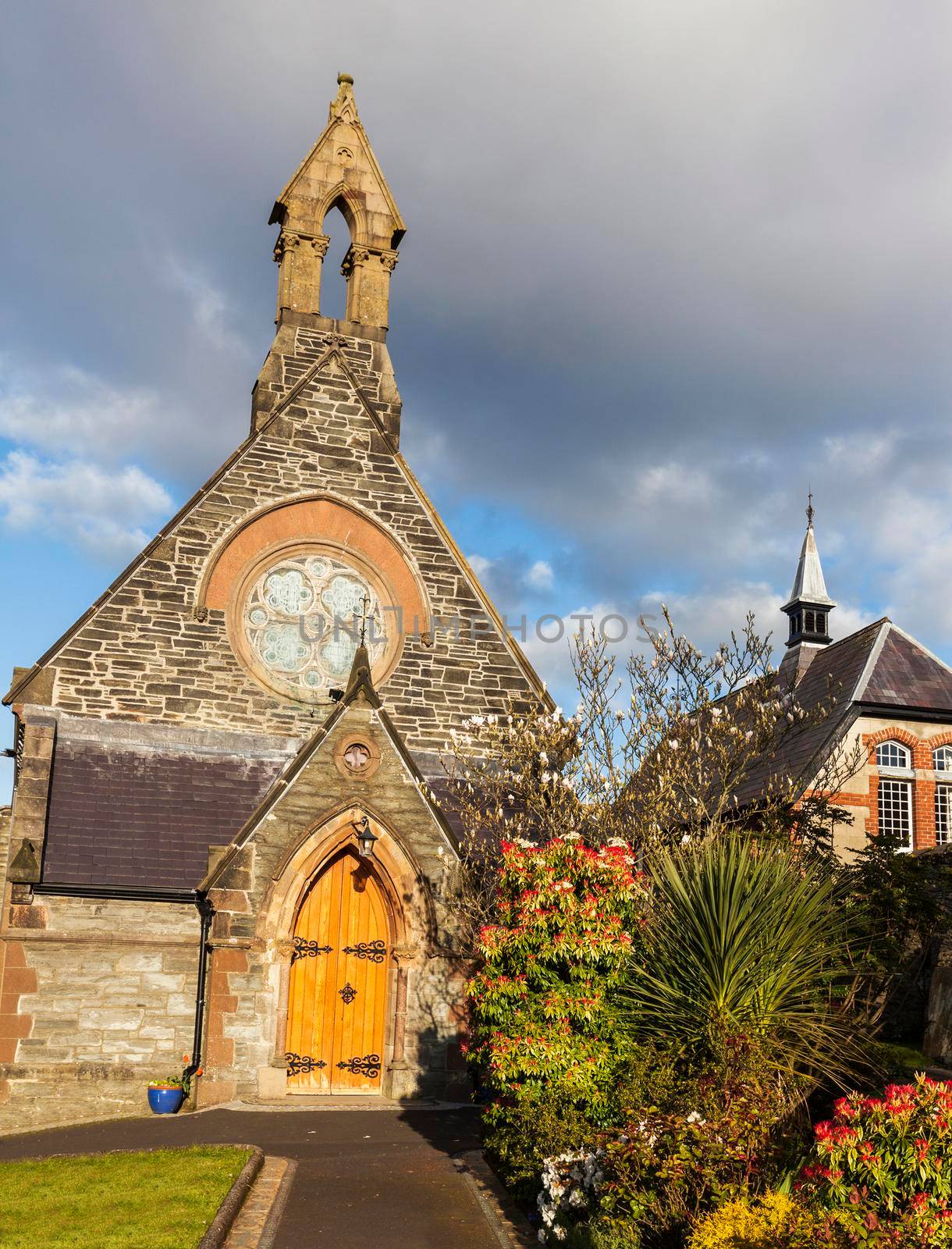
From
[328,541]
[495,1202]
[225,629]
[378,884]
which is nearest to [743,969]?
[495,1202]

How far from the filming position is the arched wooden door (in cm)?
1579

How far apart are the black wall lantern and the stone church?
3 centimetres

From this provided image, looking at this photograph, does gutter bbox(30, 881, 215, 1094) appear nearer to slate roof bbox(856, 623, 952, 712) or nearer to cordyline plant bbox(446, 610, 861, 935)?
cordyline plant bbox(446, 610, 861, 935)

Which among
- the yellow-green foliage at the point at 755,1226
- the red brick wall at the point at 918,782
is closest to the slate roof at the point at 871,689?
the red brick wall at the point at 918,782

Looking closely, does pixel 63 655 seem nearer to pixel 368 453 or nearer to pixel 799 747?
pixel 368 453

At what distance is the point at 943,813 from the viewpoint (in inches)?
1013

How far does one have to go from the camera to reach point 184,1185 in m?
10.2

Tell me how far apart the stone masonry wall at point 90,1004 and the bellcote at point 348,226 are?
10913mm

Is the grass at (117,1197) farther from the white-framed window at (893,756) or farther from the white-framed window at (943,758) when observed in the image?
the white-framed window at (943,758)

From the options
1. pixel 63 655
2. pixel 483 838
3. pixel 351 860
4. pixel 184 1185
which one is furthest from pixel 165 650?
pixel 184 1185

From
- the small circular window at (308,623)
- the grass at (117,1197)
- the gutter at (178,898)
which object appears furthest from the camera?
the small circular window at (308,623)

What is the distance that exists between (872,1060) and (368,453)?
13366 millimetres

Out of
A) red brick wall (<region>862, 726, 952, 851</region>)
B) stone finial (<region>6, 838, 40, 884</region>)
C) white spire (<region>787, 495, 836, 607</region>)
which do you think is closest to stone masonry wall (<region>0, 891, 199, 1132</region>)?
stone finial (<region>6, 838, 40, 884</region>)

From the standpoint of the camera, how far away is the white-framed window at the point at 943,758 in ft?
85.5
